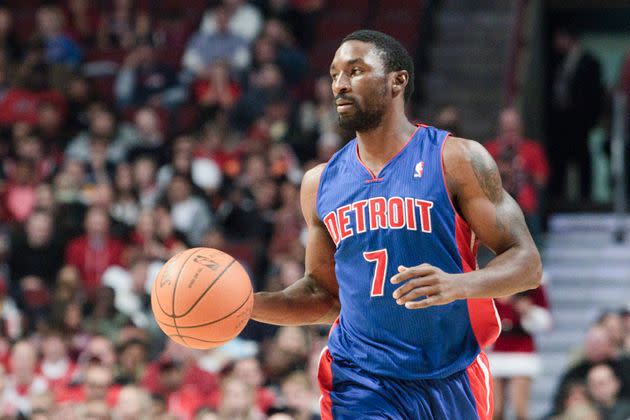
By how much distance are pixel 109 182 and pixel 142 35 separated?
2.33 m

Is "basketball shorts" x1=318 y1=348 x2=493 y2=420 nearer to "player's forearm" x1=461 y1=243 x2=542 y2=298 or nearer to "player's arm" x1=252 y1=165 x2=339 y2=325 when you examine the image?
"player's arm" x1=252 y1=165 x2=339 y2=325

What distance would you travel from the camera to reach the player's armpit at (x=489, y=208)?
15.7 ft

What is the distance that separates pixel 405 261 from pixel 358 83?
2.32ft

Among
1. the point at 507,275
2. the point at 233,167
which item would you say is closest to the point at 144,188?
the point at 233,167

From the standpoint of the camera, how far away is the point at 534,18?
14.5 metres

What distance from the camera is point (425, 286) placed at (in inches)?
171

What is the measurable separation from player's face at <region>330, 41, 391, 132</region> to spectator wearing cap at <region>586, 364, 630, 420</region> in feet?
16.5

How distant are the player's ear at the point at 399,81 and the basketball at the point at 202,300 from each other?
3.10 feet

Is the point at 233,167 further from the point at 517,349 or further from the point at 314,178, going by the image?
the point at 314,178

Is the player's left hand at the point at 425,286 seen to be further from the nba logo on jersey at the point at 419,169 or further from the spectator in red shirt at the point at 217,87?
the spectator in red shirt at the point at 217,87

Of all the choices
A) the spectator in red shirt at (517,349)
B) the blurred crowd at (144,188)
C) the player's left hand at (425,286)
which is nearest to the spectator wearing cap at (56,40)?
the blurred crowd at (144,188)

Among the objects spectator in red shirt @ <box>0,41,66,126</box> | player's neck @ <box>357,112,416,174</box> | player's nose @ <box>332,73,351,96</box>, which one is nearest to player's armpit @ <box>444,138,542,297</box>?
player's neck @ <box>357,112,416,174</box>

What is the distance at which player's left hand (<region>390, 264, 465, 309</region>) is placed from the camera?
4324 millimetres

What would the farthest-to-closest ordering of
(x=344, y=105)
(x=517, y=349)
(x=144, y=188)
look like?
(x=144, y=188) < (x=517, y=349) < (x=344, y=105)
